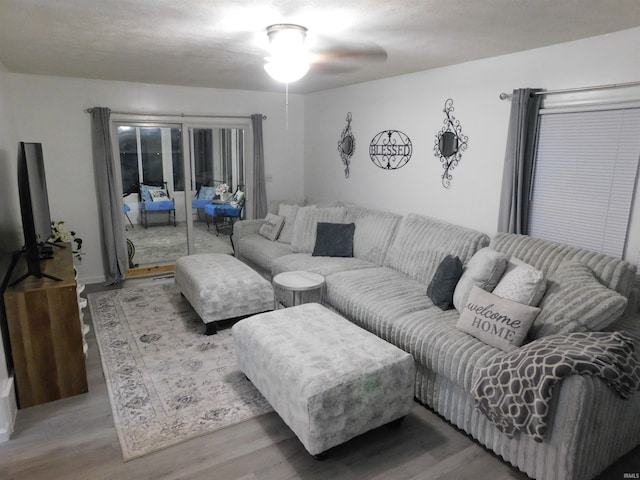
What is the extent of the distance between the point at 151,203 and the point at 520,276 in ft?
20.3

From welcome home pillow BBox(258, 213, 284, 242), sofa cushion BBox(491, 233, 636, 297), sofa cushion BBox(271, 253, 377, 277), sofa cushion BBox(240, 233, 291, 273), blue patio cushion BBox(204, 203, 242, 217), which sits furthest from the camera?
blue patio cushion BBox(204, 203, 242, 217)

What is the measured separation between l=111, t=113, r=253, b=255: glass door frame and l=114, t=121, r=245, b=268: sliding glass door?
14cm

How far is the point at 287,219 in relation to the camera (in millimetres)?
5258

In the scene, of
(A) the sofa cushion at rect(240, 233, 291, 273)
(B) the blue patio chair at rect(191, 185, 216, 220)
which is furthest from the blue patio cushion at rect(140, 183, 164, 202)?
(A) the sofa cushion at rect(240, 233, 291, 273)

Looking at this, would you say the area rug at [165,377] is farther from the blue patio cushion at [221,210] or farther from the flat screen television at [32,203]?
the blue patio cushion at [221,210]

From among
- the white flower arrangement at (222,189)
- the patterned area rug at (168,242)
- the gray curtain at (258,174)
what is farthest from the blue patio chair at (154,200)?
the gray curtain at (258,174)

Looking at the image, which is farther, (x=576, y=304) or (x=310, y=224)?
(x=310, y=224)

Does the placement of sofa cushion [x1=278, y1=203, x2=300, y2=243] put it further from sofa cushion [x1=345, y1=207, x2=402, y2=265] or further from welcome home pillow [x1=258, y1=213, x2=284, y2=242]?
sofa cushion [x1=345, y1=207, x2=402, y2=265]

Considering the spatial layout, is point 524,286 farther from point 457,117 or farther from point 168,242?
point 168,242

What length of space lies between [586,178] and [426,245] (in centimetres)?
130

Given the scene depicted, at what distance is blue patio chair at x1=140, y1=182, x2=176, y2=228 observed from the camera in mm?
7117

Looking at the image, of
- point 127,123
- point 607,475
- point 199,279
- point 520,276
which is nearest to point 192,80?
point 127,123

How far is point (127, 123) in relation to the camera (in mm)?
5086

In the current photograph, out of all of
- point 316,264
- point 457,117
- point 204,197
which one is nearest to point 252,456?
point 316,264
